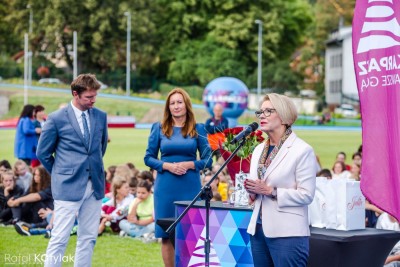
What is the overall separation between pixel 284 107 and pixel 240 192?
1.86 metres

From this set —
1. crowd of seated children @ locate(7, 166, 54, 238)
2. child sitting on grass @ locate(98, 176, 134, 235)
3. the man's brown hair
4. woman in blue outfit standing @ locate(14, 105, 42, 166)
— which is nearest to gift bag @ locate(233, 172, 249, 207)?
the man's brown hair

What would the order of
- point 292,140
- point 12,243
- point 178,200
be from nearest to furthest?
point 292,140, point 178,200, point 12,243

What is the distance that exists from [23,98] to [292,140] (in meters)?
56.3

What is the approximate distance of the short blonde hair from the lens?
20.2ft

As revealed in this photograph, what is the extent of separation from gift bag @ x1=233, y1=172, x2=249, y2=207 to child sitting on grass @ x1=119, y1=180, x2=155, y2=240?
4401mm

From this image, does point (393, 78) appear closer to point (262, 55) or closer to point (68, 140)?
point (68, 140)

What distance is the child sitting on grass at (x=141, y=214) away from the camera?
40.4ft

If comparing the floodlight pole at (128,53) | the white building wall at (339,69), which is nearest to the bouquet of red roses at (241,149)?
the floodlight pole at (128,53)

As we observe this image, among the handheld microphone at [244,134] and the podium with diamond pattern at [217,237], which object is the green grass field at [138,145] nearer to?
the podium with diamond pattern at [217,237]

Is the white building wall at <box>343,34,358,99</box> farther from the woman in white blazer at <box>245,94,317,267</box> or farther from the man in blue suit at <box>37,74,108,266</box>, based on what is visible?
the woman in white blazer at <box>245,94,317,267</box>

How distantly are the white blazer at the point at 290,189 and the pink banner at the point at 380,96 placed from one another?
1.78 ft

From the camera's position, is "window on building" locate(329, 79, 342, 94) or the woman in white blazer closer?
the woman in white blazer

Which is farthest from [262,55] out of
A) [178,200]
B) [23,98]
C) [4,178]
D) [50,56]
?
[178,200]

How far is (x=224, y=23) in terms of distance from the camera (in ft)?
245
